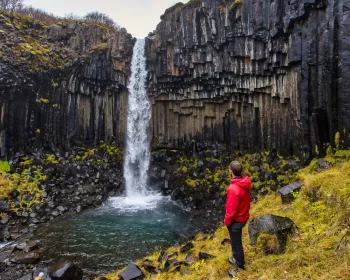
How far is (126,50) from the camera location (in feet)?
73.5

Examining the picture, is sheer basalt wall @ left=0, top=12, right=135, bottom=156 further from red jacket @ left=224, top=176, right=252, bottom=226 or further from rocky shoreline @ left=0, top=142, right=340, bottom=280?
red jacket @ left=224, top=176, right=252, bottom=226

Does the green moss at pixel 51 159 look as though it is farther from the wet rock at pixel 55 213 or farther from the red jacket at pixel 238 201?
the red jacket at pixel 238 201

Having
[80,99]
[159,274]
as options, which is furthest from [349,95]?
[80,99]

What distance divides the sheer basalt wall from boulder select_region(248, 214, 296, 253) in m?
18.6

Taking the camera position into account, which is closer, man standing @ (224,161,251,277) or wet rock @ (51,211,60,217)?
man standing @ (224,161,251,277)

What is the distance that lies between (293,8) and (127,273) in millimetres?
14224

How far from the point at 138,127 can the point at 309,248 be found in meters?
19.3

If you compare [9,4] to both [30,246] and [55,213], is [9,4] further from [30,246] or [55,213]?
[30,246]

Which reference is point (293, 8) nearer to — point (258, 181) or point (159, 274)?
point (258, 181)

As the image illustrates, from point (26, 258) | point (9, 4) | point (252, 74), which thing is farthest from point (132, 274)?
point (9, 4)

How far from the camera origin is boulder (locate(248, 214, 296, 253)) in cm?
553

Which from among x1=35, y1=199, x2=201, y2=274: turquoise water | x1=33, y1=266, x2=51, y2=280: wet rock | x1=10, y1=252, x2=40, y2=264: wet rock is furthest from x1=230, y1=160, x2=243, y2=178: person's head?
x1=10, y1=252, x2=40, y2=264: wet rock

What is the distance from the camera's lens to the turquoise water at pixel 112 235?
34.9 ft

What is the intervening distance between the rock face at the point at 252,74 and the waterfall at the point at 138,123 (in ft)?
2.78
